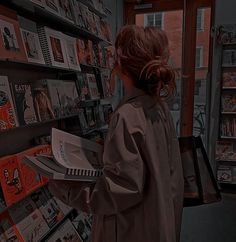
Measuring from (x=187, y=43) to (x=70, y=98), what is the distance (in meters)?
2.44

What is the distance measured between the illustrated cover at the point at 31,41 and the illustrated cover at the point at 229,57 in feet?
8.54

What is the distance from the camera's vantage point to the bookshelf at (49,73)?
1.57 meters

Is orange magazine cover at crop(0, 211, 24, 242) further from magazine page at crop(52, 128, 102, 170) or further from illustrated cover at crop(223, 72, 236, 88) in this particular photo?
illustrated cover at crop(223, 72, 236, 88)

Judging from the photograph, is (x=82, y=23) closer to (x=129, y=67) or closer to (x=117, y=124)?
(x=129, y=67)

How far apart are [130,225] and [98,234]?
14cm

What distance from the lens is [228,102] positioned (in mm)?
3504

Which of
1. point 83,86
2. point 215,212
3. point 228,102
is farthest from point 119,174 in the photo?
point 228,102

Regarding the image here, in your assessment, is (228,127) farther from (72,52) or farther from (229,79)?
(72,52)

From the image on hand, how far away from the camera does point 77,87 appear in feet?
7.02

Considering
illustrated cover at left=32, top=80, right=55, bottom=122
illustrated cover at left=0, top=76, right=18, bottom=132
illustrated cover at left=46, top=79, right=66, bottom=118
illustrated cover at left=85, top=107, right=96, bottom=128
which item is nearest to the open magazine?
illustrated cover at left=0, top=76, right=18, bottom=132

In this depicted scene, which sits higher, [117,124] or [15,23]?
[15,23]

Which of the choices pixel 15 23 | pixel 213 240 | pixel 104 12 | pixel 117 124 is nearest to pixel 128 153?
pixel 117 124

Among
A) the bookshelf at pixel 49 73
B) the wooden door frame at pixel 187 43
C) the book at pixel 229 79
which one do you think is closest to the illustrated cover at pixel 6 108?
the bookshelf at pixel 49 73

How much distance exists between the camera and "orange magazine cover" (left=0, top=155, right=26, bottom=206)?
137 centimetres
